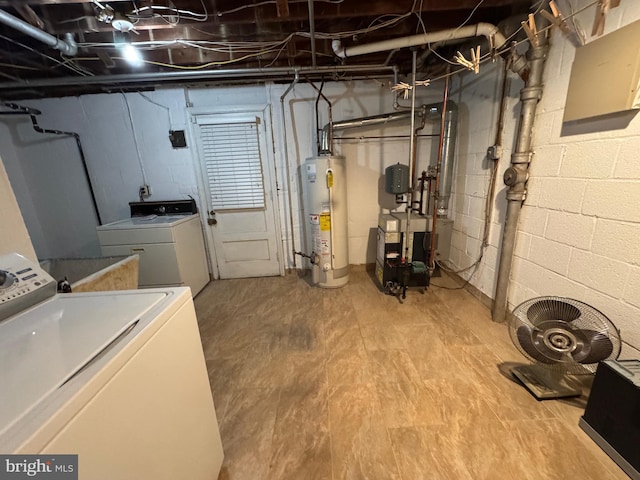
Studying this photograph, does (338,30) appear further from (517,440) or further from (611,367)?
(517,440)

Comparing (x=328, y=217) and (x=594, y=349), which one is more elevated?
(x=328, y=217)

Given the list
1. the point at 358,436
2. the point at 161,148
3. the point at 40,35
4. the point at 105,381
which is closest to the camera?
the point at 105,381

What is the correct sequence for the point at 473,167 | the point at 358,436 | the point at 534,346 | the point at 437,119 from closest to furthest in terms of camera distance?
the point at 358,436 < the point at 534,346 < the point at 473,167 < the point at 437,119

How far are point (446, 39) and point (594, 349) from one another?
2.24 m

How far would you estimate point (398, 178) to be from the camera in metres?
2.71

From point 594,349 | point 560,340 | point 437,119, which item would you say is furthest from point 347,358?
point 437,119

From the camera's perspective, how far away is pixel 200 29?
2029 millimetres

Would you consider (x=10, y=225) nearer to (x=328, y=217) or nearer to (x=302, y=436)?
(x=302, y=436)

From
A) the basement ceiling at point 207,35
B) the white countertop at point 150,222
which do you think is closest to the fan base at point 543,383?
the basement ceiling at point 207,35

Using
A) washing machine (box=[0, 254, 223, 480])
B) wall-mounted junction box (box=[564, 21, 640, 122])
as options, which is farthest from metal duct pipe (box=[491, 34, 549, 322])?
washing machine (box=[0, 254, 223, 480])

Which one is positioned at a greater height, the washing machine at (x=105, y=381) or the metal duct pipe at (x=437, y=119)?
the metal duct pipe at (x=437, y=119)

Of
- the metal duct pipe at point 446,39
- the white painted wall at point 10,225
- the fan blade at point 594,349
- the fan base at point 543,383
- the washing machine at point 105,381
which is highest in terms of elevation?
the metal duct pipe at point 446,39

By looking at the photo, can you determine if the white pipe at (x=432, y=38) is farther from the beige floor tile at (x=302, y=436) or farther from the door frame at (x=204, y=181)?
the beige floor tile at (x=302, y=436)

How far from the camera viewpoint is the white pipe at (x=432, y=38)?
183 centimetres
